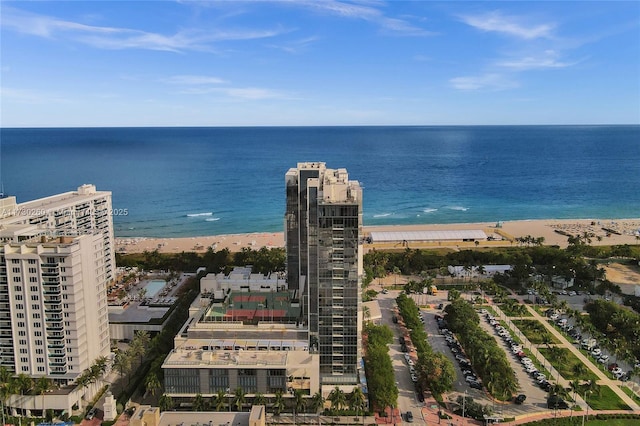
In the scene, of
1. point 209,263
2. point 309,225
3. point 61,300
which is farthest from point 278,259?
point 61,300

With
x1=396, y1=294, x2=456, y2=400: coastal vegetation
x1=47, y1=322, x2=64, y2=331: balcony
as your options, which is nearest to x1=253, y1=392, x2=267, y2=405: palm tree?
x1=396, y1=294, x2=456, y2=400: coastal vegetation

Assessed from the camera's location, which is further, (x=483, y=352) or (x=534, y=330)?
(x=534, y=330)

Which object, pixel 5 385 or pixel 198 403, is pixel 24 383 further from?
pixel 198 403

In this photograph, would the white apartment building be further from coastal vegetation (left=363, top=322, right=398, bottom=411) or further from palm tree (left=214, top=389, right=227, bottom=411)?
coastal vegetation (left=363, top=322, right=398, bottom=411)

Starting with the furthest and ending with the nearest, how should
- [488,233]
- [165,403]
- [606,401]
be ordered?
1. [488,233]
2. [606,401]
3. [165,403]

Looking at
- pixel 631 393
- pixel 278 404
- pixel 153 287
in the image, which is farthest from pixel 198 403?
pixel 631 393

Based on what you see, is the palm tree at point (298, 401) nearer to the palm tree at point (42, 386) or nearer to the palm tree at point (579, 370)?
the palm tree at point (42, 386)
